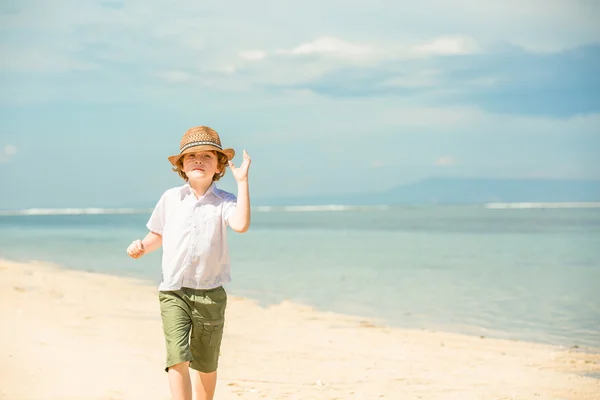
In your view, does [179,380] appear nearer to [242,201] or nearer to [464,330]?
[242,201]

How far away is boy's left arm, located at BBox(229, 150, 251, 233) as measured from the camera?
3.77m

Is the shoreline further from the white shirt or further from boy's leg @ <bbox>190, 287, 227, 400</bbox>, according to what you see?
the white shirt

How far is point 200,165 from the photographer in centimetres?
405

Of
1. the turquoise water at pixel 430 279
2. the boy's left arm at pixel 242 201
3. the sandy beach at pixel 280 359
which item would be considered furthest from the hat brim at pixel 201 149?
the turquoise water at pixel 430 279

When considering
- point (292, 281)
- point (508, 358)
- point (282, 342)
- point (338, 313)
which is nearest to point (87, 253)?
point (292, 281)

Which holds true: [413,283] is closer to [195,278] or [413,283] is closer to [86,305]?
[86,305]

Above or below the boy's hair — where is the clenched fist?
below

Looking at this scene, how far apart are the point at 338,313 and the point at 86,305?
132 inches

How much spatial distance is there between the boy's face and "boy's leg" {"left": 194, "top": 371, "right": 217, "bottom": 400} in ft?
3.73

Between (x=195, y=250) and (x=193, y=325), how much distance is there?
43cm

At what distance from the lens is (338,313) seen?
32.4ft

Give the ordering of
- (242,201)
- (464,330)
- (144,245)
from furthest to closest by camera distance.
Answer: (464,330), (144,245), (242,201)

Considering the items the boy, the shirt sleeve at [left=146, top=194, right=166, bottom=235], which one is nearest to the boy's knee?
the boy

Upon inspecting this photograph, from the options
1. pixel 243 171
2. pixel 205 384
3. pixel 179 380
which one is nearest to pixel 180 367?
pixel 179 380
